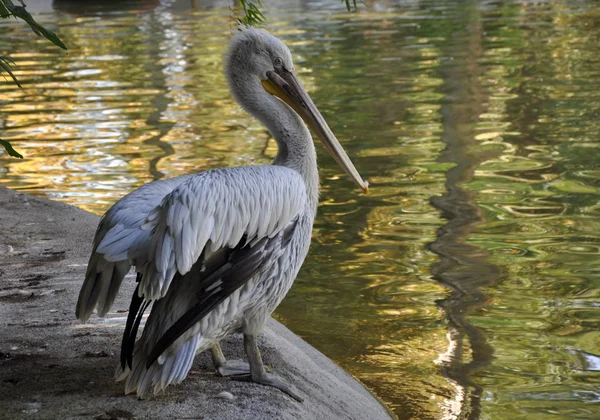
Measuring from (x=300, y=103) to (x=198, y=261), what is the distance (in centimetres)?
87

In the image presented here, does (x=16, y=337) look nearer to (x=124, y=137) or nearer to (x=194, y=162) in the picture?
(x=194, y=162)

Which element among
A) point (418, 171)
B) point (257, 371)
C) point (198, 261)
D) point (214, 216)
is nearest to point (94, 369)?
point (257, 371)

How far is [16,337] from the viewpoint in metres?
3.60

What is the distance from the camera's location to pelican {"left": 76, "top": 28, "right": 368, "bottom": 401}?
2.82 m

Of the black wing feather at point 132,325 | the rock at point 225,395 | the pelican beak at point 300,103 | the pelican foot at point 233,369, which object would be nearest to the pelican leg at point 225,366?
the pelican foot at point 233,369

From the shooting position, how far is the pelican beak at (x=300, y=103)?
139 inches

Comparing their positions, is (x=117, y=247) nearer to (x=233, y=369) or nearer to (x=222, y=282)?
(x=222, y=282)

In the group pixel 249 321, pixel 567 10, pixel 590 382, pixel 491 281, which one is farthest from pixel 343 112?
pixel 567 10

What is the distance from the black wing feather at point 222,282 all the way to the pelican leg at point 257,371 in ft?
0.92

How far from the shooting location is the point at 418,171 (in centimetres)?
717

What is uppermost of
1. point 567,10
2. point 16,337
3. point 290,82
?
point 290,82

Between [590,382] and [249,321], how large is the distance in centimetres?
150

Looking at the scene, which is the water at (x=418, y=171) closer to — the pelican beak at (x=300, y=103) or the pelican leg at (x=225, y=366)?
the pelican leg at (x=225, y=366)

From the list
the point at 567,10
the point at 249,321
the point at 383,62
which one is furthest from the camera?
the point at 567,10
